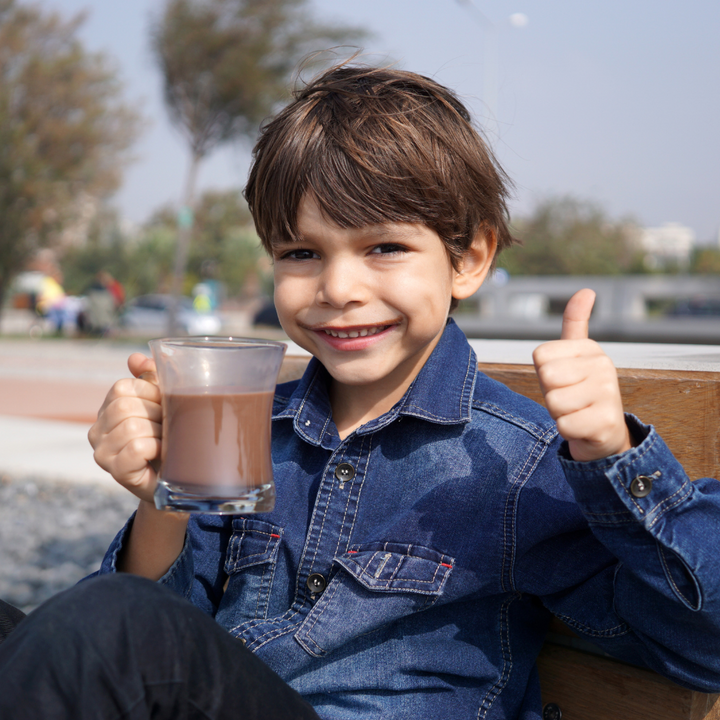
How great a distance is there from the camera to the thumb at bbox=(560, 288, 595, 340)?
1254 mm

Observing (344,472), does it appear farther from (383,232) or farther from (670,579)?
(670,579)

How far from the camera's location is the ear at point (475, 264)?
1.70 metres

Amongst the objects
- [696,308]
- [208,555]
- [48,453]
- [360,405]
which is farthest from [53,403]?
[696,308]

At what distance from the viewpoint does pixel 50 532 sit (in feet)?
15.1

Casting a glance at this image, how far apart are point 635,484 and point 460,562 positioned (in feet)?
1.20

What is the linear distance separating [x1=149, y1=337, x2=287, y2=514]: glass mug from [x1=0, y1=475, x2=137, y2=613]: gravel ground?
259 centimetres

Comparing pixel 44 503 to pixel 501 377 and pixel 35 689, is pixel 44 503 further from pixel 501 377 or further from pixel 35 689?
pixel 35 689

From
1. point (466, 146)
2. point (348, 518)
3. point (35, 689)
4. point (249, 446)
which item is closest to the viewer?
point (35, 689)

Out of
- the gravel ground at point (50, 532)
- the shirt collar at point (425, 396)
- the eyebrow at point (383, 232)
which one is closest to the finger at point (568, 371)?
the shirt collar at point (425, 396)

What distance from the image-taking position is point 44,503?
515cm

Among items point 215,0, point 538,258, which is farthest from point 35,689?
point 538,258

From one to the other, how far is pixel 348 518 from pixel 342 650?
0.23 m

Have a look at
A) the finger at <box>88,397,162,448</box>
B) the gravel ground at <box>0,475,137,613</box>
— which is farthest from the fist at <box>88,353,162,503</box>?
the gravel ground at <box>0,475,137,613</box>

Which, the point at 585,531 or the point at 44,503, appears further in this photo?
the point at 44,503
